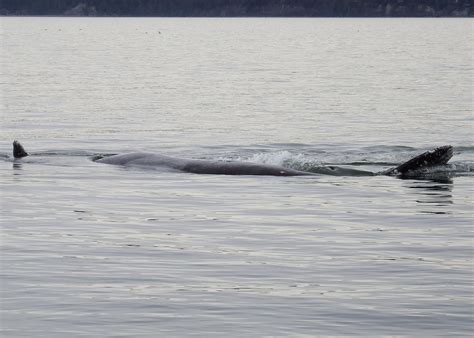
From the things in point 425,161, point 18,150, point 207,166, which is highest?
point 425,161

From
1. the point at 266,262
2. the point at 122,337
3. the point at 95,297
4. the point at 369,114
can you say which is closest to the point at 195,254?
the point at 266,262

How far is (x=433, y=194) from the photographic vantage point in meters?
22.5

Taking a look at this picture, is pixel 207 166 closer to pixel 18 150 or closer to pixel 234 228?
pixel 18 150

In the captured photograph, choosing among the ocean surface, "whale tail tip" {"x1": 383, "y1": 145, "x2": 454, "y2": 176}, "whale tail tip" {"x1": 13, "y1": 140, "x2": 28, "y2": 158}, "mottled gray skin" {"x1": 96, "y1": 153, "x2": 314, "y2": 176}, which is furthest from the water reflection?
"whale tail tip" {"x1": 13, "y1": 140, "x2": 28, "y2": 158}

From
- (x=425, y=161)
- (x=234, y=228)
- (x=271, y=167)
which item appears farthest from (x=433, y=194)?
(x=234, y=228)

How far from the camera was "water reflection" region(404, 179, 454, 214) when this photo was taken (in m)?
20.9

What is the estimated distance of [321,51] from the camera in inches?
4247

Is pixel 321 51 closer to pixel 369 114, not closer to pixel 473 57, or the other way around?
pixel 473 57

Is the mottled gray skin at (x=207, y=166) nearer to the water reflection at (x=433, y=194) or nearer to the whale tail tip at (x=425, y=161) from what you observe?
the whale tail tip at (x=425, y=161)

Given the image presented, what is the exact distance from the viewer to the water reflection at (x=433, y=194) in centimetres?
2089

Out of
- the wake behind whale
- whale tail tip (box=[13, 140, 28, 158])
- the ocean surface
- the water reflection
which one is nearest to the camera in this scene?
the ocean surface

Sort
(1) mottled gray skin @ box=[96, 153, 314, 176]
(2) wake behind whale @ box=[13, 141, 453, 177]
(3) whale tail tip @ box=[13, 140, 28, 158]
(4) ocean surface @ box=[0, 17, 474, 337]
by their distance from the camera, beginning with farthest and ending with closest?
(3) whale tail tip @ box=[13, 140, 28, 158] → (1) mottled gray skin @ box=[96, 153, 314, 176] → (2) wake behind whale @ box=[13, 141, 453, 177] → (4) ocean surface @ box=[0, 17, 474, 337]

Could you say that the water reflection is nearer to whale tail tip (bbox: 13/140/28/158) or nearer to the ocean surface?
the ocean surface

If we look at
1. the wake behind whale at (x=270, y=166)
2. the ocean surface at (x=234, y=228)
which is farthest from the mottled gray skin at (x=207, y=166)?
the ocean surface at (x=234, y=228)
